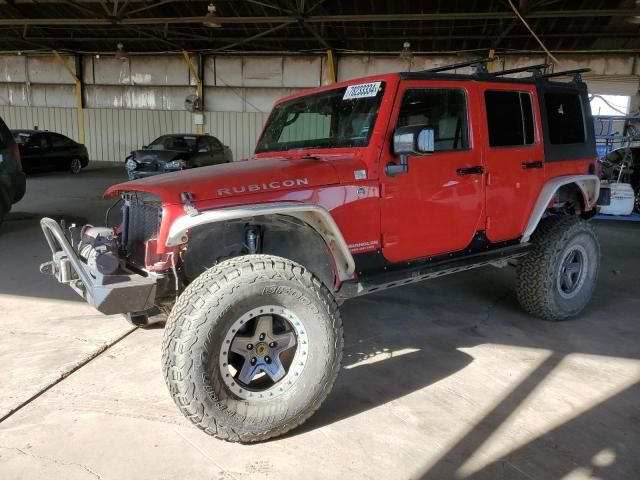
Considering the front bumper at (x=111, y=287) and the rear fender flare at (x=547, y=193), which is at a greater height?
the rear fender flare at (x=547, y=193)

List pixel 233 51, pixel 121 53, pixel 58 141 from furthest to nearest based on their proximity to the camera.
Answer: pixel 233 51, pixel 121 53, pixel 58 141

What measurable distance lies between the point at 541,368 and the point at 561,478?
1.21 meters

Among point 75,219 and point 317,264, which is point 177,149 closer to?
point 75,219

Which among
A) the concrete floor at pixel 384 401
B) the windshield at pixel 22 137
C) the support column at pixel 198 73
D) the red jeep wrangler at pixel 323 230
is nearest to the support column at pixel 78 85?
the support column at pixel 198 73

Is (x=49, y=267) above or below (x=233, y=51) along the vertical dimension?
below

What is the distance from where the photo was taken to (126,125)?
1977 centimetres

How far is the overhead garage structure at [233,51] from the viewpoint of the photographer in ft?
43.5

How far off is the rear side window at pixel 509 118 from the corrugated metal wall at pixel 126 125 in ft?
50.3

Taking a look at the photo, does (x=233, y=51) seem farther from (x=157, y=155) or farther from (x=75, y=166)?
(x=157, y=155)

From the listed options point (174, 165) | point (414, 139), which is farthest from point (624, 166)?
point (174, 165)

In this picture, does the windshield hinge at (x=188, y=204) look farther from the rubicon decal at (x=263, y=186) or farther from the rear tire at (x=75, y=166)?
the rear tire at (x=75, y=166)

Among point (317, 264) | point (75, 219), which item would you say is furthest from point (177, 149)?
point (317, 264)

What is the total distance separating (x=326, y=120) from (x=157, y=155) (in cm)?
920

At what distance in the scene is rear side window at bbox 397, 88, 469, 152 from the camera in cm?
317
